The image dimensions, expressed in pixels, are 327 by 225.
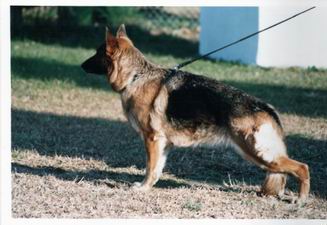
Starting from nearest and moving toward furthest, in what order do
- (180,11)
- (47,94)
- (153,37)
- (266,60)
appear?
(47,94) → (266,60) → (153,37) → (180,11)

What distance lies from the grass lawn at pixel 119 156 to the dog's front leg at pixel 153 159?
13 cm

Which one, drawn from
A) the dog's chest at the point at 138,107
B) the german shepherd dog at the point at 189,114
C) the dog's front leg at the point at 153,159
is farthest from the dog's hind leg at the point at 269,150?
the dog's chest at the point at 138,107

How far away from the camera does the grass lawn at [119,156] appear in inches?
249

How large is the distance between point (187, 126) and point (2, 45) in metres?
2.32

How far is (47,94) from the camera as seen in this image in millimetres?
11789

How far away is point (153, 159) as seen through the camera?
22.4 ft

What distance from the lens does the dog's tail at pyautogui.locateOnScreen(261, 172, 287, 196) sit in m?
6.57

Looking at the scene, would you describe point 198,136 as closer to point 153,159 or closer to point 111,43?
point 153,159

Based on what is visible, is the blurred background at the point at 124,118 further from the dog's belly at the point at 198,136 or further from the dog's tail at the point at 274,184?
the dog's belly at the point at 198,136

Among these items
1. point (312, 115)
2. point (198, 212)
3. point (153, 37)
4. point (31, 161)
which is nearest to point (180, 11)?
point (153, 37)

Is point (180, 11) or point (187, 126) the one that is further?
point (180, 11)

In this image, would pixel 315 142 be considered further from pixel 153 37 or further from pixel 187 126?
pixel 153 37

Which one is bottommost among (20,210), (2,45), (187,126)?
(20,210)

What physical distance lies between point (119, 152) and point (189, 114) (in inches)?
85.8
